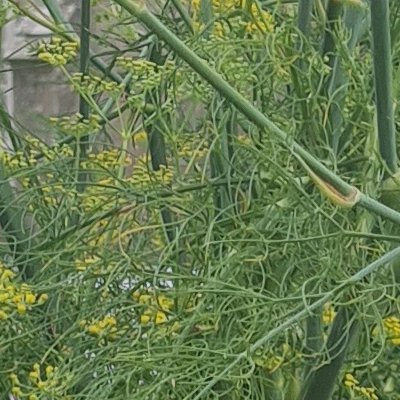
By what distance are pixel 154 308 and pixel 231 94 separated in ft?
0.64

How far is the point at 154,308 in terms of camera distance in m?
0.69

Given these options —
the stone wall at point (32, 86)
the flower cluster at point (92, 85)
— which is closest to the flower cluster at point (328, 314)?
the flower cluster at point (92, 85)

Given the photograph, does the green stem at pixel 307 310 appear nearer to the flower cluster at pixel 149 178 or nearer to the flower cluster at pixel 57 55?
the flower cluster at pixel 149 178

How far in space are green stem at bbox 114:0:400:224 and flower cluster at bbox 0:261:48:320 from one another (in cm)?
22

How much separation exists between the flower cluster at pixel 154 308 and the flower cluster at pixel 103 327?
20 millimetres

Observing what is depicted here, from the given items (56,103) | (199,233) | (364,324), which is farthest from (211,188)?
(56,103)

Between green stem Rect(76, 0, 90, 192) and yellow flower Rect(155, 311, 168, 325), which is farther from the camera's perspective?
green stem Rect(76, 0, 90, 192)

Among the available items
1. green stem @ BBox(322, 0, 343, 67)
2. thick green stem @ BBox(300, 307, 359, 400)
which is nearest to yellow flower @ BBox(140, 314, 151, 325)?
thick green stem @ BBox(300, 307, 359, 400)

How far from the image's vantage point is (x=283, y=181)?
0.67 meters

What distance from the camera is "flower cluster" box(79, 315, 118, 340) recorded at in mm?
695

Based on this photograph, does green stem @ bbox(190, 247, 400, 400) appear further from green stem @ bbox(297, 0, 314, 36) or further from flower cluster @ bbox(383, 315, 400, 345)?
green stem @ bbox(297, 0, 314, 36)

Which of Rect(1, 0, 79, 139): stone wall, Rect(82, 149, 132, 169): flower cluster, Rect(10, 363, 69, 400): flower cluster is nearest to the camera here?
Rect(10, 363, 69, 400): flower cluster

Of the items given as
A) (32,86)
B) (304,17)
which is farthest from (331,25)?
(32,86)

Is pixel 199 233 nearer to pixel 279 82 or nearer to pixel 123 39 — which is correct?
pixel 279 82
